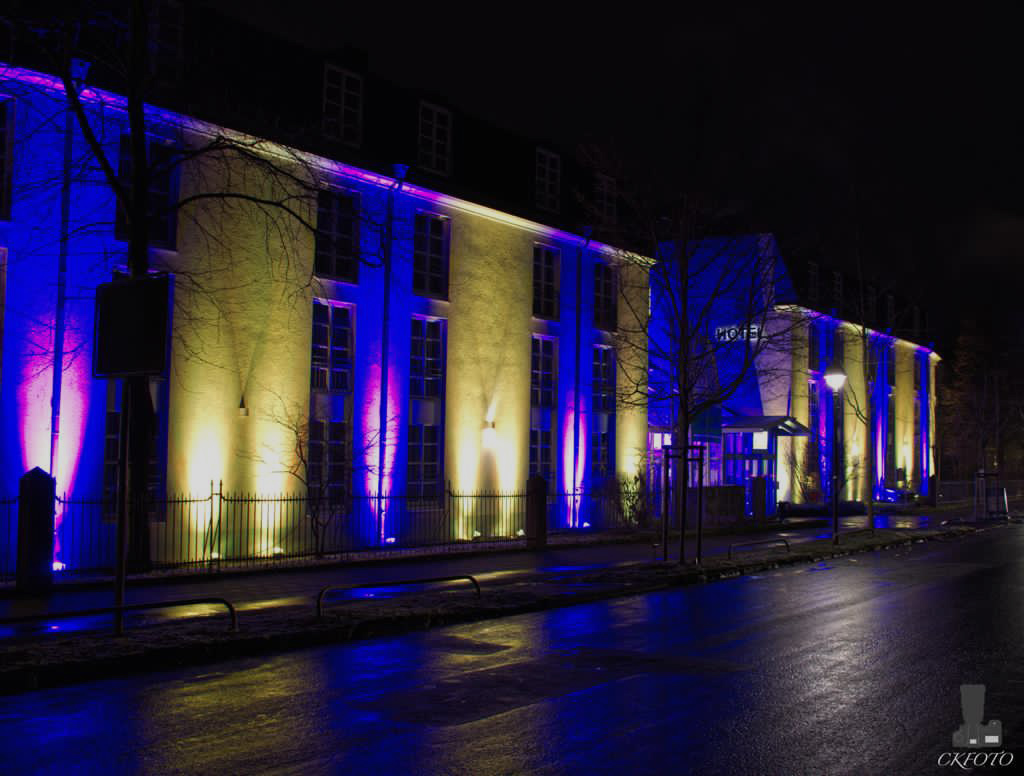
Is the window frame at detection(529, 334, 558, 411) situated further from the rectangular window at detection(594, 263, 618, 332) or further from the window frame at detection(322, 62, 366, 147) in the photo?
the window frame at detection(322, 62, 366, 147)

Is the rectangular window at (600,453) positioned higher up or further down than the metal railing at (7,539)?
higher up

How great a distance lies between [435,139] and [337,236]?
5.06 m

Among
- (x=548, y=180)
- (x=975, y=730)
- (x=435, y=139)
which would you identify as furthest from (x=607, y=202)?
(x=975, y=730)

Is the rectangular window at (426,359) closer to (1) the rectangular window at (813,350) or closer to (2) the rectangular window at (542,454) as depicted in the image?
(2) the rectangular window at (542,454)

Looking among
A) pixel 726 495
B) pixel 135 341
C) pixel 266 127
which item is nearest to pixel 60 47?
pixel 266 127

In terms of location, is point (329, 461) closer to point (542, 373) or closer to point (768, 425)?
point (542, 373)

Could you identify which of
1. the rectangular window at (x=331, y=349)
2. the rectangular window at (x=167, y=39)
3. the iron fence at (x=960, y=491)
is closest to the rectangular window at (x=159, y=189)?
the rectangular window at (x=167, y=39)

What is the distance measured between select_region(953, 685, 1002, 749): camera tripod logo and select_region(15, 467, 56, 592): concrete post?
A: 12.7 metres

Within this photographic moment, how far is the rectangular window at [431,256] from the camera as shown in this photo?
86.8ft

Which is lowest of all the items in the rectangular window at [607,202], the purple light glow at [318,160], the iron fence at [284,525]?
the iron fence at [284,525]

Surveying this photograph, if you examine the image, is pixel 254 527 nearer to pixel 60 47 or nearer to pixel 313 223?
pixel 313 223

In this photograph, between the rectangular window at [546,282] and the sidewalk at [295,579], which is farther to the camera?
the rectangular window at [546,282]

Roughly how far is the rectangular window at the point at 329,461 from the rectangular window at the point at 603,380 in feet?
33.8

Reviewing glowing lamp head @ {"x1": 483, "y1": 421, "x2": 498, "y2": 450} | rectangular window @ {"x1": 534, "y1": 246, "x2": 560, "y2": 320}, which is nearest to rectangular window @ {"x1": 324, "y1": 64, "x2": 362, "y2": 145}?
rectangular window @ {"x1": 534, "y1": 246, "x2": 560, "y2": 320}
